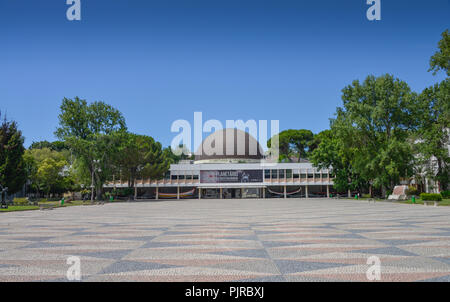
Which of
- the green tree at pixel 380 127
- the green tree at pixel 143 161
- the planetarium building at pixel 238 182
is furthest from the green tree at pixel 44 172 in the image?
the green tree at pixel 380 127

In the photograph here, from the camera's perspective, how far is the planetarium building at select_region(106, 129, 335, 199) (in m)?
65.1

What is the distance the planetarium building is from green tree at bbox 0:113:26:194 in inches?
783

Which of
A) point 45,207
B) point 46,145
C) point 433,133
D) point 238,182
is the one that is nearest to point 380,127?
point 433,133

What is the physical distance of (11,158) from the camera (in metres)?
44.6

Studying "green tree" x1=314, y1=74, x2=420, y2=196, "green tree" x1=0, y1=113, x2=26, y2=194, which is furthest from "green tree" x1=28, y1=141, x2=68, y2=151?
"green tree" x1=314, y1=74, x2=420, y2=196

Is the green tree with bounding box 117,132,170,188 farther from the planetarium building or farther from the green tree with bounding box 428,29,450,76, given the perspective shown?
the green tree with bounding box 428,29,450,76

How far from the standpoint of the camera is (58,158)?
5972 cm

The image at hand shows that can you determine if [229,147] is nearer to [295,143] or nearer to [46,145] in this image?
[295,143]

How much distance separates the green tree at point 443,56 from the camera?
28297mm

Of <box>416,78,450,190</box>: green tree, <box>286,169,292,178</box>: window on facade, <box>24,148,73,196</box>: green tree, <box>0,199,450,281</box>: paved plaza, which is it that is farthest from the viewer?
<box>286,169,292,178</box>: window on facade

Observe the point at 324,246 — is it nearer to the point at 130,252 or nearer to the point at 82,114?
the point at 130,252

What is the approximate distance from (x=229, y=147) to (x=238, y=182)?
1229 centimetres

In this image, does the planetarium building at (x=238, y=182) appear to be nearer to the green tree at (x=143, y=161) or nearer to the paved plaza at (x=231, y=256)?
the green tree at (x=143, y=161)

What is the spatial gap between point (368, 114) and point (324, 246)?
3438 cm
